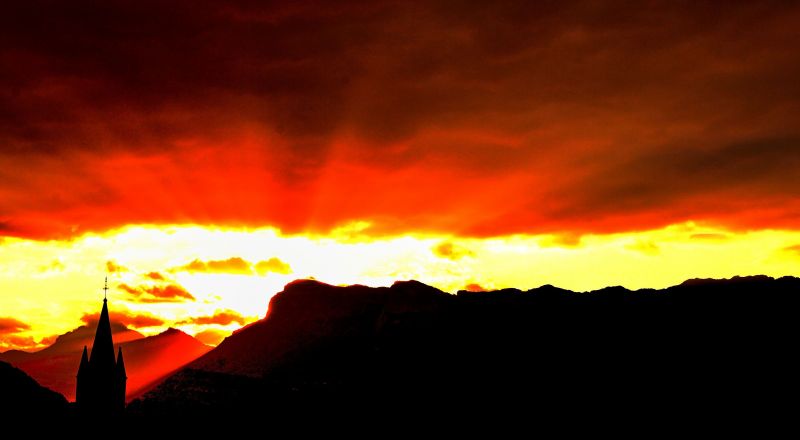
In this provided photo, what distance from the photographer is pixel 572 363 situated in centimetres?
9075

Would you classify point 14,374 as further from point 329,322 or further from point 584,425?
point 584,425

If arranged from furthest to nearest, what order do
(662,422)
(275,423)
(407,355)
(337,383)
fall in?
1. (337,383)
2. (275,423)
3. (407,355)
4. (662,422)

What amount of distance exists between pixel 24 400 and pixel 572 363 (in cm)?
11086

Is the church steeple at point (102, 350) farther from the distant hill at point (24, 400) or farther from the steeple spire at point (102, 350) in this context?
the distant hill at point (24, 400)

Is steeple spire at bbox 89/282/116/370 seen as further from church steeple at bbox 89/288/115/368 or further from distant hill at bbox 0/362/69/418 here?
distant hill at bbox 0/362/69/418

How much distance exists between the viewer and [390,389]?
103 meters

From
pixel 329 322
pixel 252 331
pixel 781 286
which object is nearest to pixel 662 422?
pixel 781 286

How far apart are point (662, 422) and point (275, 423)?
66468mm

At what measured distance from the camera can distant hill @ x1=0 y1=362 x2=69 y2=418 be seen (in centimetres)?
13362

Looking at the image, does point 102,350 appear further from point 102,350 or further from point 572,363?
point 572,363

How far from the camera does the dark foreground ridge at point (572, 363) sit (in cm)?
7831

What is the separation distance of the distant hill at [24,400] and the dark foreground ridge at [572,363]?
55.5 feet

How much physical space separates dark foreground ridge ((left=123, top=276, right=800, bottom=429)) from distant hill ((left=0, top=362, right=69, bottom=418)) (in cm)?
1691

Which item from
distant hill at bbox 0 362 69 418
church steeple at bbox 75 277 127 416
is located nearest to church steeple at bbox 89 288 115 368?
church steeple at bbox 75 277 127 416
